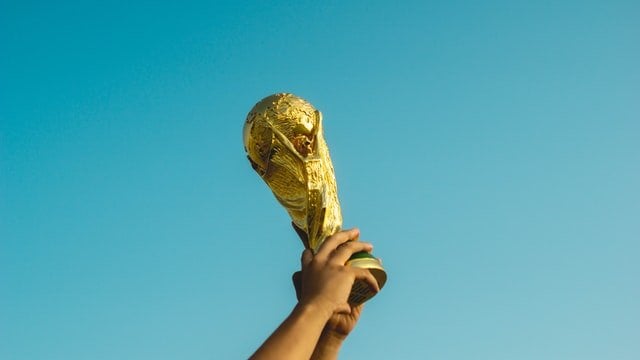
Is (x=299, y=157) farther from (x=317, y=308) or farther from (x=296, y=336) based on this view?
(x=296, y=336)

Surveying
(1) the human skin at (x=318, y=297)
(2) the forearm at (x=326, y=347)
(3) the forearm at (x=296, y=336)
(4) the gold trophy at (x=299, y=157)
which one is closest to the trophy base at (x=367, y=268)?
(1) the human skin at (x=318, y=297)

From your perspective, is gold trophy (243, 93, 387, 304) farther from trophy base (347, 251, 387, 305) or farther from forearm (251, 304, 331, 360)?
forearm (251, 304, 331, 360)

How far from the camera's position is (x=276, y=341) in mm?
3656

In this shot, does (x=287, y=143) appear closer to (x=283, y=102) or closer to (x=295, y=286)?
(x=283, y=102)

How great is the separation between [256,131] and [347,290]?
177cm

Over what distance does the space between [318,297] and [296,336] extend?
0.31 metres

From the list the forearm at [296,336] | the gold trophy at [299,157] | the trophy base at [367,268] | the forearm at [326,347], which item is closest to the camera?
the forearm at [296,336]

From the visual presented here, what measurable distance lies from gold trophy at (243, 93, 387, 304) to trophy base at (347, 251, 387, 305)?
77 centimetres

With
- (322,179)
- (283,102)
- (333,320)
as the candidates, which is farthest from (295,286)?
(283,102)

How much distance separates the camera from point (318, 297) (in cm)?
394

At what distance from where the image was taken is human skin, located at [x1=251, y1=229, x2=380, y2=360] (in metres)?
3.65

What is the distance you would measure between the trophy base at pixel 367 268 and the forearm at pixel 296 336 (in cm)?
50

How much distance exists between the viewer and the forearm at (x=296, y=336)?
360 centimetres

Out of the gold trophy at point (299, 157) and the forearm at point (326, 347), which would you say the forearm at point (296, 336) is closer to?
the forearm at point (326, 347)
